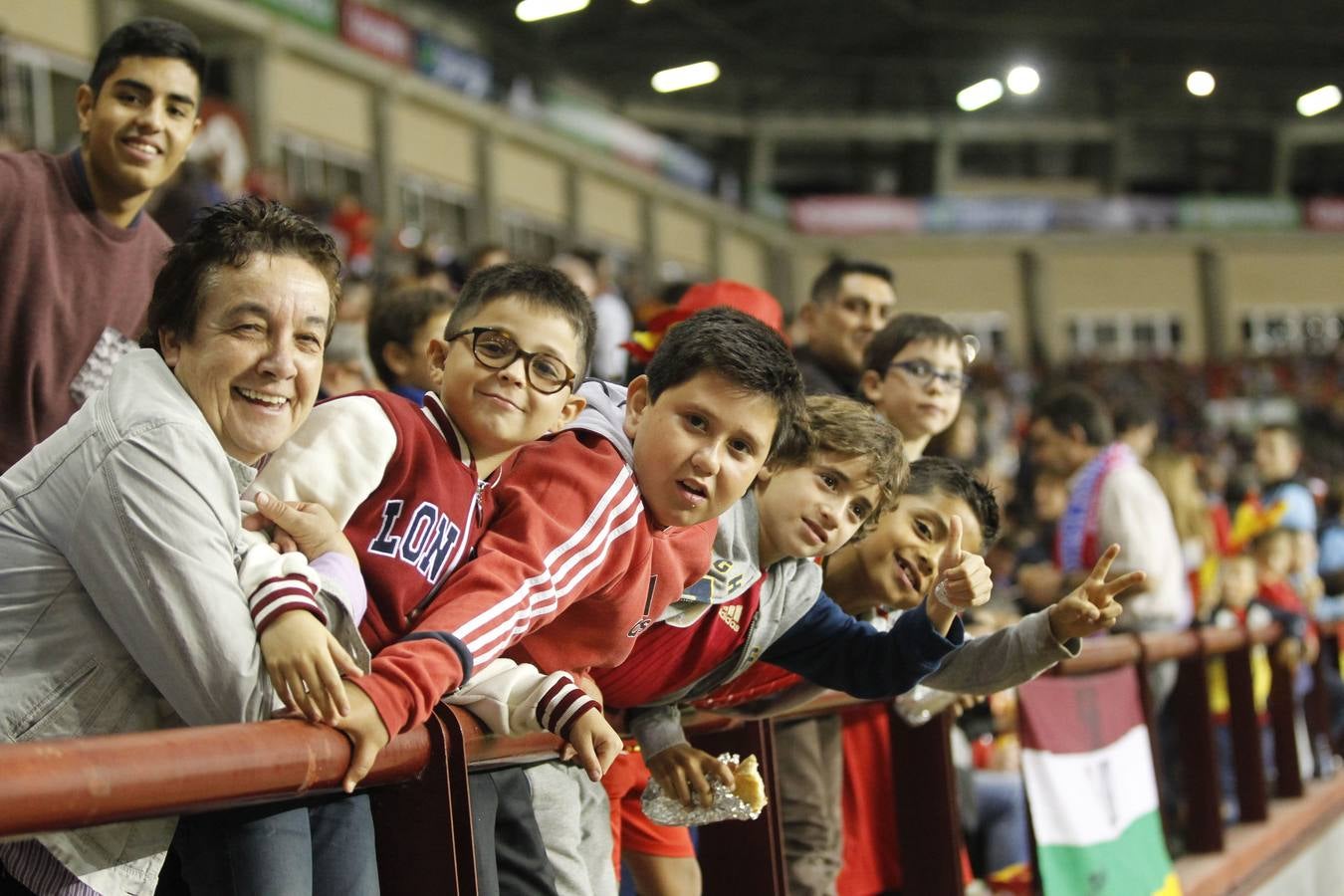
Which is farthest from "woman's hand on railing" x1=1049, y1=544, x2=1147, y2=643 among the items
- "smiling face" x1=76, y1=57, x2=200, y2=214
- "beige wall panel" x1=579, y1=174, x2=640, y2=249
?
"beige wall panel" x1=579, y1=174, x2=640, y2=249

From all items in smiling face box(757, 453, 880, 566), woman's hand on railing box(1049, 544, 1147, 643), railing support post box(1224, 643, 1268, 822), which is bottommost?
railing support post box(1224, 643, 1268, 822)

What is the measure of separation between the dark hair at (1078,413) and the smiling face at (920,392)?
6.79ft

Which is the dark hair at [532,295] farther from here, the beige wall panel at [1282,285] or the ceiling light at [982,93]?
the beige wall panel at [1282,285]

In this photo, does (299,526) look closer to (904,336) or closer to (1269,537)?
(904,336)

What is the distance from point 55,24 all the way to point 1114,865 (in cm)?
1368

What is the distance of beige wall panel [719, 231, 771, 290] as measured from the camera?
29797 millimetres

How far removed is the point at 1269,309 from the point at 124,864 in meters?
35.3

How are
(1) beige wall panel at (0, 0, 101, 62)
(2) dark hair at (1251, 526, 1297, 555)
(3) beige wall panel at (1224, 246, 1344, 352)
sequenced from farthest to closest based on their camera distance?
(3) beige wall panel at (1224, 246, 1344, 352), (1) beige wall panel at (0, 0, 101, 62), (2) dark hair at (1251, 526, 1297, 555)

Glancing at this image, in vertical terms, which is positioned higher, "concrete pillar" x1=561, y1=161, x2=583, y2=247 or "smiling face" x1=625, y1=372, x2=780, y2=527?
"concrete pillar" x1=561, y1=161, x2=583, y2=247

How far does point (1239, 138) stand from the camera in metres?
35.3

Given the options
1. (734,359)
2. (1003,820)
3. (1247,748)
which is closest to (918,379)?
(1003,820)

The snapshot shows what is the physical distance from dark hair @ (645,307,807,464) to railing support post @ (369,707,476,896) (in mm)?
835

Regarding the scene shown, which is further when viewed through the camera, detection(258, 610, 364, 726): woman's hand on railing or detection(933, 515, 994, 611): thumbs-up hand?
detection(933, 515, 994, 611): thumbs-up hand

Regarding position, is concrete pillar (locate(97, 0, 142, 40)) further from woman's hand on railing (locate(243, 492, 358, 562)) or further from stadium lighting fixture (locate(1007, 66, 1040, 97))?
woman's hand on railing (locate(243, 492, 358, 562))
